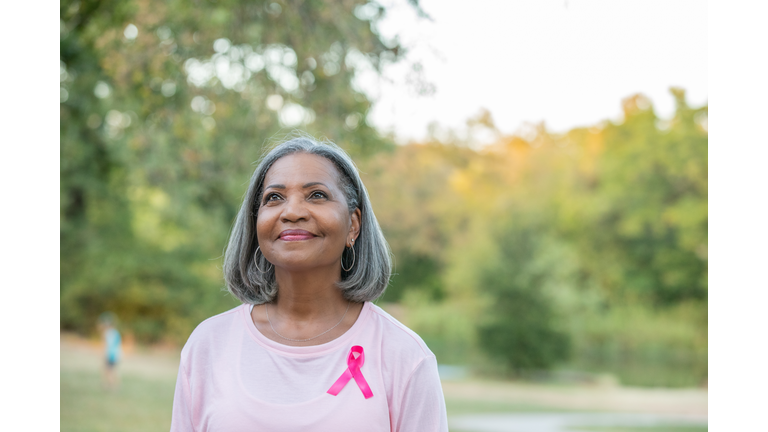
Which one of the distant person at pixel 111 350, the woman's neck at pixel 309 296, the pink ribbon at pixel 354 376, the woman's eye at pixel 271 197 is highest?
the distant person at pixel 111 350

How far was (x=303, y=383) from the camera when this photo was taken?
1.75m

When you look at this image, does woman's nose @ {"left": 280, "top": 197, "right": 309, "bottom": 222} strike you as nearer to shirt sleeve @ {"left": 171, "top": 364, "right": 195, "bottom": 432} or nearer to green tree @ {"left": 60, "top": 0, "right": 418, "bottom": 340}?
shirt sleeve @ {"left": 171, "top": 364, "right": 195, "bottom": 432}

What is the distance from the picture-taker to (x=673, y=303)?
28.8 meters

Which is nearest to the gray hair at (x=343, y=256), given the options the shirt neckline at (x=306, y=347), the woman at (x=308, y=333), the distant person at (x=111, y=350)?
the woman at (x=308, y=333)

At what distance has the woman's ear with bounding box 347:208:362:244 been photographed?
6.56ft

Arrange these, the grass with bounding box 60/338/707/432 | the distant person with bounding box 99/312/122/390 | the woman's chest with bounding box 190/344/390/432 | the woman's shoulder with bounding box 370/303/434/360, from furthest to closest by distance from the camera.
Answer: the distant person with bounding box 99/312/122/390 < the grass with bounding box 60/338/707/432 < the woman's shoulder with bounding box 370/303/434/360 < the woman's chest with bounding box 190/344/390/432

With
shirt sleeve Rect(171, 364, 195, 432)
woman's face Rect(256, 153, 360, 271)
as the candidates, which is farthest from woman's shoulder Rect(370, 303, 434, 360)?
shirt sleeve Rect(171, 364, 195, 432)

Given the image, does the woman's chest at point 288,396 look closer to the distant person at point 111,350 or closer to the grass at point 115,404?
the grass at point 115,404

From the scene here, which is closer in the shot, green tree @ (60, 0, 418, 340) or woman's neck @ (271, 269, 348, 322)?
woman's neck @ (271, 269, 348, 322)

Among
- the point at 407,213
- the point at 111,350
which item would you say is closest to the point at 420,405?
the point at 111,350

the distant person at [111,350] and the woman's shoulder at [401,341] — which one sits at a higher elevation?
the distant person at [111,350]

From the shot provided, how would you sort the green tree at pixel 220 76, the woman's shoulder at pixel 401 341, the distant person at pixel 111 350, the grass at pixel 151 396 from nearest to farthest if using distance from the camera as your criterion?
the woman's shoulder at pixel 401 341, the green tree at pixel 220 76, the grass at pixel 151 396, the distant person at pixel 111 350

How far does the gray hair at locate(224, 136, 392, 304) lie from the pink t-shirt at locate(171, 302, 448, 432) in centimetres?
11

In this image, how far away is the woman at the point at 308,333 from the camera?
1721mm
